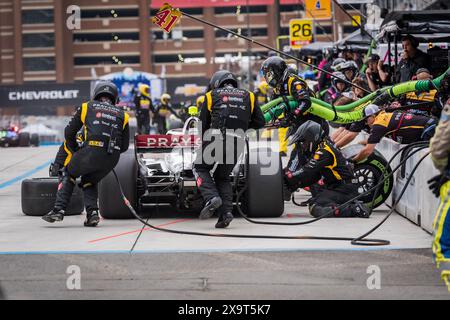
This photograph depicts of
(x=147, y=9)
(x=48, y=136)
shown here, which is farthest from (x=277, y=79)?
(x=147, y=9)

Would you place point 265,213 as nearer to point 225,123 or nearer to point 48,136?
point 225,123

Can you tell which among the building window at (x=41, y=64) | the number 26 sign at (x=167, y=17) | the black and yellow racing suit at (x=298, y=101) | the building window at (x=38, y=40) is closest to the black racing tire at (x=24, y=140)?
the black and yellow racing suit at (x=298, y=101)

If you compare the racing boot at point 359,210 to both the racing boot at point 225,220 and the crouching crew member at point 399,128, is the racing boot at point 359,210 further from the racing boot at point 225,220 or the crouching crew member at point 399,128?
the racing boot at point 225,220

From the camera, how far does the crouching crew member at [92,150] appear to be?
10820 mm

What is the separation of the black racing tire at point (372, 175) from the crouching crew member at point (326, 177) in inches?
10.3

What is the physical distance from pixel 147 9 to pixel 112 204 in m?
91.3

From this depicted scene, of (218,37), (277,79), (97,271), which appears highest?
(218,37)

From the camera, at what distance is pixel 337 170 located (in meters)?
11.6

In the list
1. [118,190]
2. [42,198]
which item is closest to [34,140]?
[42,198]

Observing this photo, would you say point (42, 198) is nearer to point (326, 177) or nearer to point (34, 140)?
point (326, 177)

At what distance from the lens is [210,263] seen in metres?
8.16

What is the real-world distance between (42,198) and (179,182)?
205 centimetres

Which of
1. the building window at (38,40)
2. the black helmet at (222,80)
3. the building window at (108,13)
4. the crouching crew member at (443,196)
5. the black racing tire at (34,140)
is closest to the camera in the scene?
the crouching crew member at (443,196)

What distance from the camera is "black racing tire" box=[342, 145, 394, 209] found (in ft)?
39.2
